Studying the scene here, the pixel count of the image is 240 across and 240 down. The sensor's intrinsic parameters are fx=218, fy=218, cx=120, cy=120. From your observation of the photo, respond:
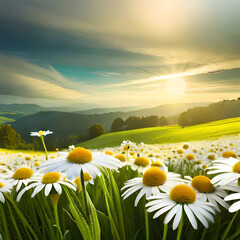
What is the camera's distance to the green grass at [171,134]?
3.28 m

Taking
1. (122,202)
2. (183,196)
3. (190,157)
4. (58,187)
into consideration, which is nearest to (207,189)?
(183,196)

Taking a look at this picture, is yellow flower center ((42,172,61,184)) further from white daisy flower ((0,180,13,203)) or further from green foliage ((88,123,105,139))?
green foliage ((88,123,105,139))

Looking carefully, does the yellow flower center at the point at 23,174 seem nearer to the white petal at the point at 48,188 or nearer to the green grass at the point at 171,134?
the white petal at the point at 48,188

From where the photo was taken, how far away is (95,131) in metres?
3.80

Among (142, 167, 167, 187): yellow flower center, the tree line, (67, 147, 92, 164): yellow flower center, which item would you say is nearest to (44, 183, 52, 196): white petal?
(67, 147, 92, 164): yellow flower center

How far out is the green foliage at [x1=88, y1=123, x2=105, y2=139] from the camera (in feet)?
12.4

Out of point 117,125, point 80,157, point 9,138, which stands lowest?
point 9,138

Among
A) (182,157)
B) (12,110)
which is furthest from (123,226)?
(12,110)

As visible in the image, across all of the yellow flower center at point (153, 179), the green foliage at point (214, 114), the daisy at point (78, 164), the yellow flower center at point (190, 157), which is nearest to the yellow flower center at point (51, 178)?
the daisy at point (78, 164)

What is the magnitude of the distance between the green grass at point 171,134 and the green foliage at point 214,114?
74 mm

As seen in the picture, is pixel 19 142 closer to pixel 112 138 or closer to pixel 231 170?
pixel 112 138

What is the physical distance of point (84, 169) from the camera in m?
0.47

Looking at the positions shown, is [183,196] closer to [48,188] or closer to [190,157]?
[48,188]

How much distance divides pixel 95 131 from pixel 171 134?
1.29 meters
